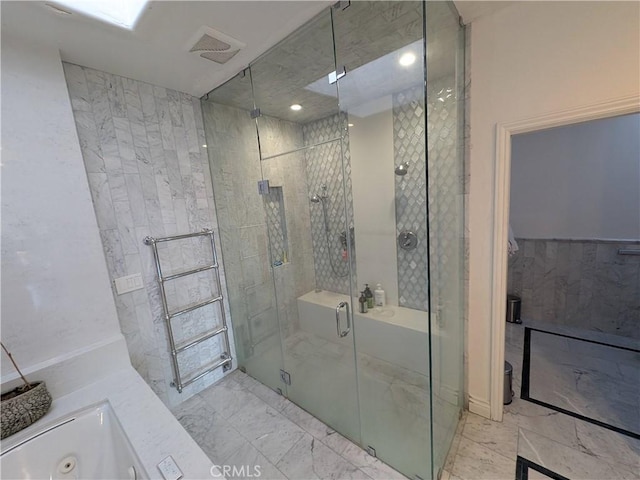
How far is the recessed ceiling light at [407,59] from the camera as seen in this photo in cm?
142

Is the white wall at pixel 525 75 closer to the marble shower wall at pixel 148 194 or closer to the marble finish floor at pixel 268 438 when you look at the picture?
the marble finish floor at pixel 268 438

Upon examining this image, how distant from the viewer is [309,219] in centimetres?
250

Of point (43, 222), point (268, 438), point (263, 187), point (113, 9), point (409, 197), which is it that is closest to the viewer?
point (113, 9)

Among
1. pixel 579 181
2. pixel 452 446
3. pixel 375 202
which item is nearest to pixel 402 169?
pixel 375 202

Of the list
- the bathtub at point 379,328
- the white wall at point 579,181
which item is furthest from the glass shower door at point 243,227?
the white wall at point 579,181

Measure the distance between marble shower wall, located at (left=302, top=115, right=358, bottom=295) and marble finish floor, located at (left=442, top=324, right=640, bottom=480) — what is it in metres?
1.30

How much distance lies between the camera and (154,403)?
4.43 ft

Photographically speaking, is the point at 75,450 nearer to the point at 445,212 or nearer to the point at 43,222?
the point at 43,222

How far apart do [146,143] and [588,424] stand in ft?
12.4

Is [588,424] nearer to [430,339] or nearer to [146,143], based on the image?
[430,339]

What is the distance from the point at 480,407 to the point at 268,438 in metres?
1.60

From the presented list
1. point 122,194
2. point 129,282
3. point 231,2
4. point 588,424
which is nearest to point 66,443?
point 129,282

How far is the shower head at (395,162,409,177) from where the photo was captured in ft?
6.99

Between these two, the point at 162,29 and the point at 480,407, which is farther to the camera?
the point at 480,407
